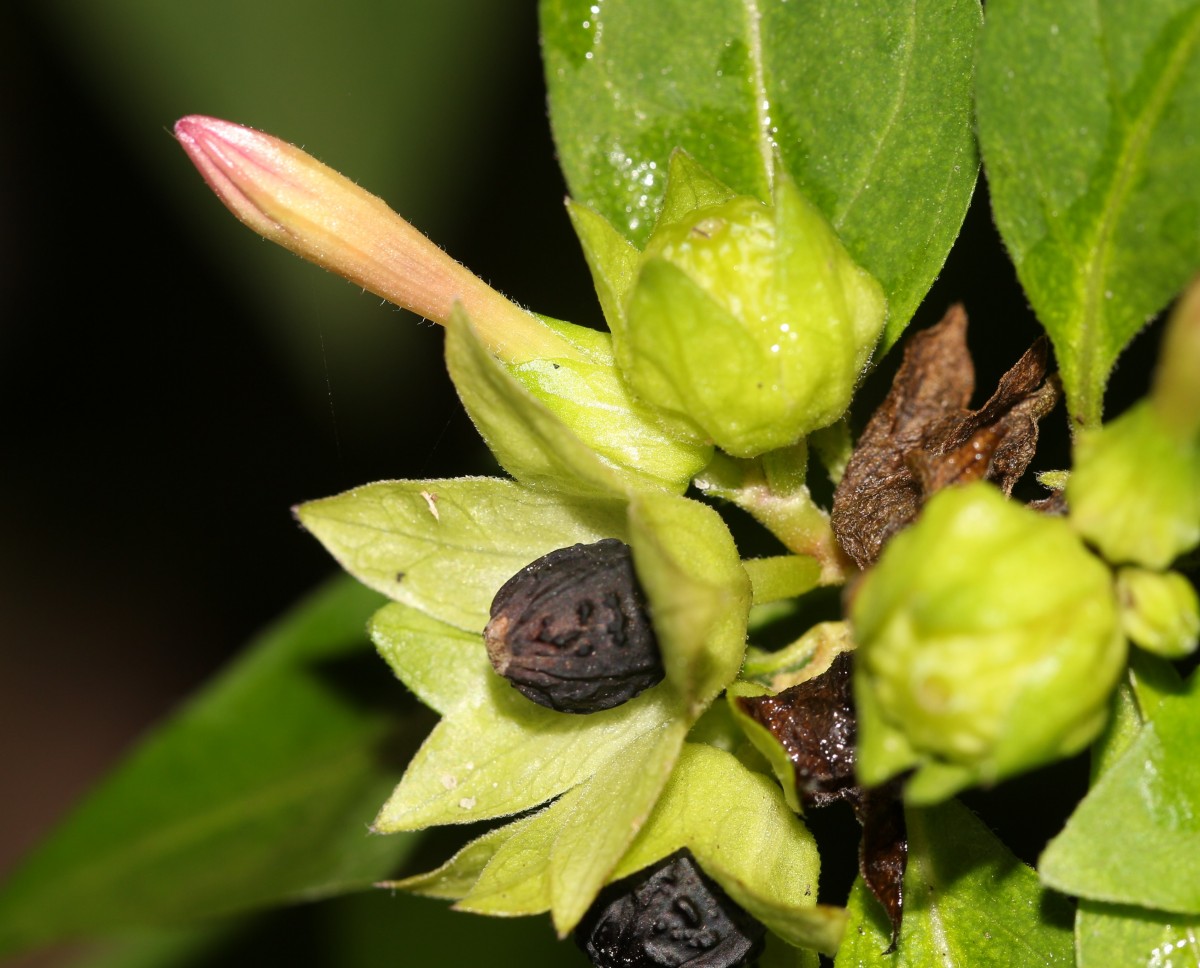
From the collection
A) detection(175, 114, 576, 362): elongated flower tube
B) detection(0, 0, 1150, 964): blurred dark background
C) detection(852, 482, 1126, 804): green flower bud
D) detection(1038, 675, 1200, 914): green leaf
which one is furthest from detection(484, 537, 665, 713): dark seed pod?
detection(0, 0, 1150, 964): blurred dark background

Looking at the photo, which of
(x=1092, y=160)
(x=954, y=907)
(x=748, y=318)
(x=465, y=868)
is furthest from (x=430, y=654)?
(x=1092, y=160)

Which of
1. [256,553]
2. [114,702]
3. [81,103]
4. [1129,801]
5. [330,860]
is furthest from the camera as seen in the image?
[114,702]

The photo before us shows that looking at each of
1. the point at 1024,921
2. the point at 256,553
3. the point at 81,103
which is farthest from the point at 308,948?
the point at 81,103

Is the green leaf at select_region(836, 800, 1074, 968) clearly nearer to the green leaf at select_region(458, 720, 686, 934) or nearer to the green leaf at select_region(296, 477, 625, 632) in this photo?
the green leaf at select_region(458, 720, 686, 934)

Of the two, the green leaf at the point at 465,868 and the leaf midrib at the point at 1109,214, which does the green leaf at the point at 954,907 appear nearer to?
the green leaf at the point at 465,868

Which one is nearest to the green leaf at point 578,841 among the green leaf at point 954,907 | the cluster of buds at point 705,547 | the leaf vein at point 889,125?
the cluster of buds at point 705,547

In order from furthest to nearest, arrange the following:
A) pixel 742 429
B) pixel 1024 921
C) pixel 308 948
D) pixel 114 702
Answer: pixel 114 702 → pixel 308 948 → pixel 1024 921 → pixel 742 429

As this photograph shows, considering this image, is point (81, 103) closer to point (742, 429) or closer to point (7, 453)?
point (7, 453)

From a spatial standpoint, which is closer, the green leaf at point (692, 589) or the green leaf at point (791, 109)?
the green leaf at point (692, 589)
